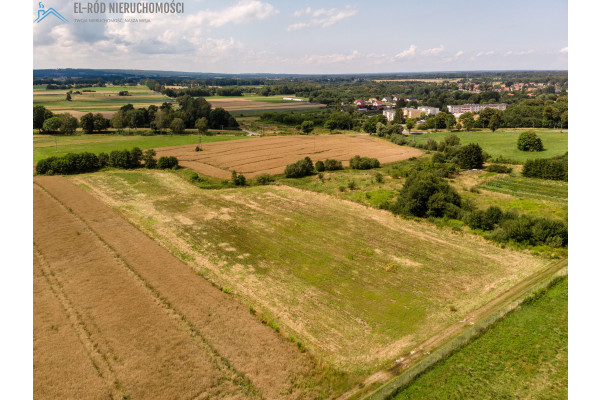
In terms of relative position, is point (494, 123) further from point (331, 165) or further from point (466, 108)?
point (331, 165)

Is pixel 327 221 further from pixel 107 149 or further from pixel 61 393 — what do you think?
pixel 107 149

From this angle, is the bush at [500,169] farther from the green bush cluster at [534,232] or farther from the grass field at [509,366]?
the grass field at [509,366]

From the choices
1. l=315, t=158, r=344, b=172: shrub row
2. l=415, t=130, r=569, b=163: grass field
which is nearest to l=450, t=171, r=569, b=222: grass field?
l=415, t=130, r=569, b=163: grass field

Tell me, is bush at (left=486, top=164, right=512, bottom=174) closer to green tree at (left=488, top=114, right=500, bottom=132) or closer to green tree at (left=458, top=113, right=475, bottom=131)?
green tree at (left=488, top=114, right=500, bottom=132)

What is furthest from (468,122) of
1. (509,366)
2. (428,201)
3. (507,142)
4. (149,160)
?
(509,366)

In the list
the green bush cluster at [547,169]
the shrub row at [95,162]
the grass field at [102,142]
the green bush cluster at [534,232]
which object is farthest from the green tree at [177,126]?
the green bush cluster at [534,232]

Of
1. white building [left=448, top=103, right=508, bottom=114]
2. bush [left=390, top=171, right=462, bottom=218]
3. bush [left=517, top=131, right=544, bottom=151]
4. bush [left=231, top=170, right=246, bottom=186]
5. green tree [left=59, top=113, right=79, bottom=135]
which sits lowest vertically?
bush [left=390, top=171, right=462, bottom=218]
